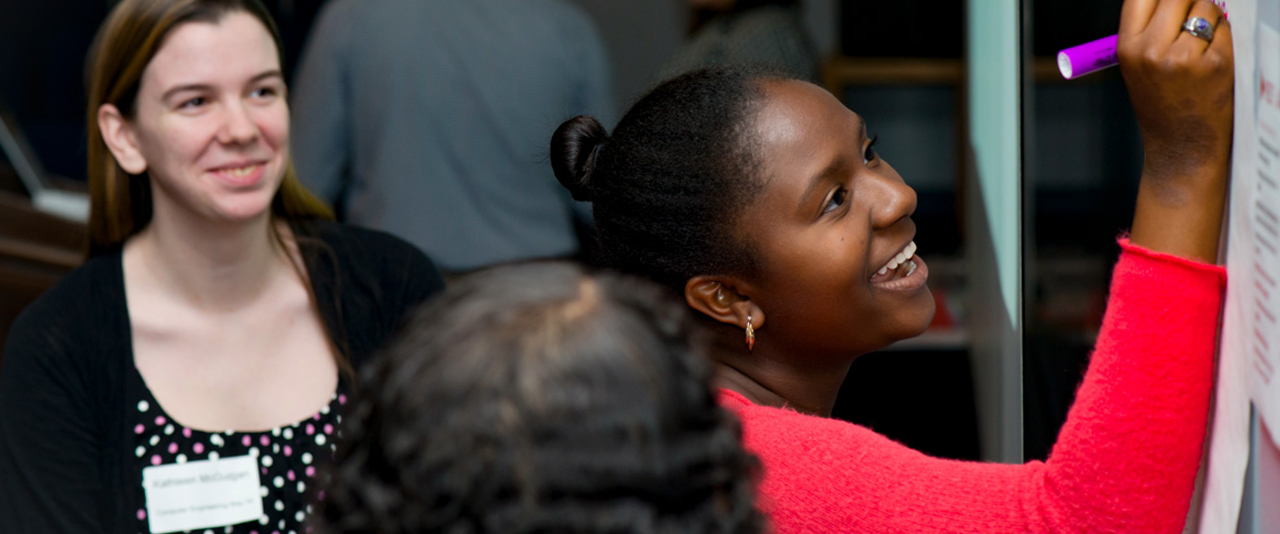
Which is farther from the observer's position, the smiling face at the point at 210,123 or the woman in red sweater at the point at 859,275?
the smiling face at the point at 210,123

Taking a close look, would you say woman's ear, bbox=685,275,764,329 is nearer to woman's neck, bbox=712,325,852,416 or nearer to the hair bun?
woman's neck, bbox=712,325,852,416

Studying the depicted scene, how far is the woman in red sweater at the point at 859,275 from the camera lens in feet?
2.73

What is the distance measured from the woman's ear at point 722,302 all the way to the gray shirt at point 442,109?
149 centimetres

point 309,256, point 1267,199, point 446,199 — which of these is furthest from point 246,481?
point 1267,199

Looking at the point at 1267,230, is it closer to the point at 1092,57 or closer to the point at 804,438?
the point at 1092,57

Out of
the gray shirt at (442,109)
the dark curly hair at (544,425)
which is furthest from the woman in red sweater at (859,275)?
the gray shirt at (442,109)

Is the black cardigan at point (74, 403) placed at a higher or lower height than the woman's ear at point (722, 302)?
lower

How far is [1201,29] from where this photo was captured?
79cm

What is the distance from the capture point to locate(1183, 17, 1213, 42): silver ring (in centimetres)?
79

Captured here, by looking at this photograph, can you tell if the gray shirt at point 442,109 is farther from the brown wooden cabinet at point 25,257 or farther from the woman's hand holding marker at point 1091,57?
the woman's hand holding marker at point 1091,57

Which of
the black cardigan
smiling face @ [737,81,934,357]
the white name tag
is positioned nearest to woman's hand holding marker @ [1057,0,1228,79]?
smiling face @ [737,81,934,357]

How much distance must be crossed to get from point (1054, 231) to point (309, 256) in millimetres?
1135

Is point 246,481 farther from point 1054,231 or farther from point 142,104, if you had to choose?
point 1054,231

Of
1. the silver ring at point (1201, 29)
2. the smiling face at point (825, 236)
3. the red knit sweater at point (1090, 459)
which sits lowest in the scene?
the red knit sweater at point (1090, 459)
